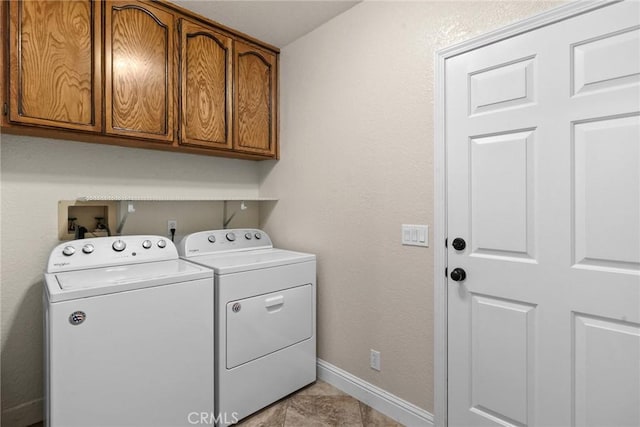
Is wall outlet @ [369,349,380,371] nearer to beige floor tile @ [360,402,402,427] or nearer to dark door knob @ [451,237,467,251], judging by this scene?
beige floor tile @ [360,402,402,427]

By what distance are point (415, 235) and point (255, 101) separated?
1.55 metres

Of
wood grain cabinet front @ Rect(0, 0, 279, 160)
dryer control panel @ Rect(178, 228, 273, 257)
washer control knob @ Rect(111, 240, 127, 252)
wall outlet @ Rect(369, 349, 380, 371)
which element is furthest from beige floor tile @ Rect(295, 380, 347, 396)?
wood grain cabinet front @ Rect(0, 0, 279, 160)

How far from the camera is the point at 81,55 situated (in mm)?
1724

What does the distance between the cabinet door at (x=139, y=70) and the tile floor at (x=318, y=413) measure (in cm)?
174

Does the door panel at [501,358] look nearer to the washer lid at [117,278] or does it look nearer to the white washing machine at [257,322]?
the white washing machine at [257,322]

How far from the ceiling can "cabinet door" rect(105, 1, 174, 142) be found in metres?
0.22

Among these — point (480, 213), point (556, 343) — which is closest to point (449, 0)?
point (480, 213)

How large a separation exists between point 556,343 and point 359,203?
46.3 inches

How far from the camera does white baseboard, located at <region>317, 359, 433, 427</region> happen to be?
1.79 m

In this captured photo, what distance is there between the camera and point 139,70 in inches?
75.2

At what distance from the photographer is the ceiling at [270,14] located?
2043 mm

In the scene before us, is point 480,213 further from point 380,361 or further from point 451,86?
point 380,361

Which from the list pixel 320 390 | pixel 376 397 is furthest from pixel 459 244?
pixel 320 390

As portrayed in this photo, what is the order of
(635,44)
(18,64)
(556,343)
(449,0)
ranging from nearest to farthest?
(635,44)
(556,343)
(18,64)
(449,0)
